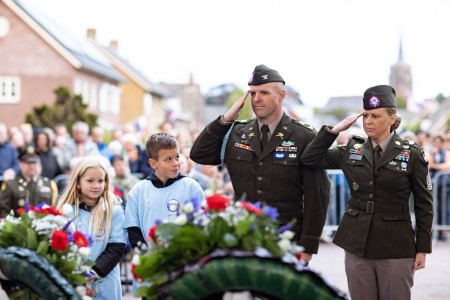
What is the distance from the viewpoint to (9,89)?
170 ft

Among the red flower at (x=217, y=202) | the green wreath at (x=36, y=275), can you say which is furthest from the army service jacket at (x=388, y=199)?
the green wreath at (x=36, y=275)

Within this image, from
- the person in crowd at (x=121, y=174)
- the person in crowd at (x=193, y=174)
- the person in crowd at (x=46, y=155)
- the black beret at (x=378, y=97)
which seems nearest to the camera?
the black beret at (x=378, y=97)

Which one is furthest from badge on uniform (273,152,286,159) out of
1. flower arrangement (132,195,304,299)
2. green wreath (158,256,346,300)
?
green wreath (158,256,346,300)

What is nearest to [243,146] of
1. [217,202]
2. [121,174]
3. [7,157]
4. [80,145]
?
[217,202]

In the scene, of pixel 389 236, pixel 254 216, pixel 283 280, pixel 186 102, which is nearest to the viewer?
pixel 283 280

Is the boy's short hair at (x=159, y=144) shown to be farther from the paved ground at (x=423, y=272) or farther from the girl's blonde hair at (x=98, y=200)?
the paved ground at (x=423, y=272)

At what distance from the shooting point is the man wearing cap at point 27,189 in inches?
451

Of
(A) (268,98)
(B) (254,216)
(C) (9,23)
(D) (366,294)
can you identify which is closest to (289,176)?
(A) (268,98)

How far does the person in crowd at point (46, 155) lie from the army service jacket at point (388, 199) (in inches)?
344

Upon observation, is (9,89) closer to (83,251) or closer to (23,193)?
(23,193)

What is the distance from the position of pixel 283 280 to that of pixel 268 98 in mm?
2497

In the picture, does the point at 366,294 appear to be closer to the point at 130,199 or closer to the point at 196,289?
the point at 130,199

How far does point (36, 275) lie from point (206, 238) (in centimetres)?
97

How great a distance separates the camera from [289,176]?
6.22 m
